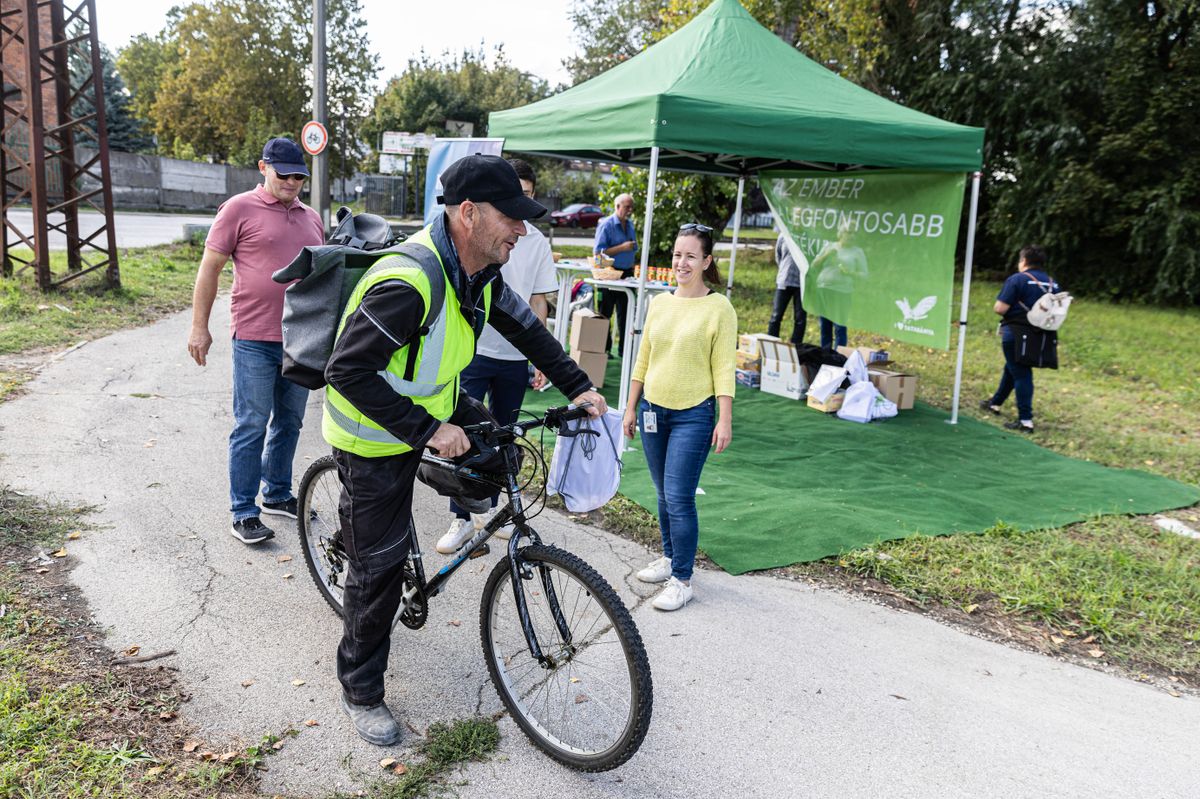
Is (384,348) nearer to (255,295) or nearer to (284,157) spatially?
(255,295)

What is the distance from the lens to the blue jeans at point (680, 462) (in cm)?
396

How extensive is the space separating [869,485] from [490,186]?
15.0ft

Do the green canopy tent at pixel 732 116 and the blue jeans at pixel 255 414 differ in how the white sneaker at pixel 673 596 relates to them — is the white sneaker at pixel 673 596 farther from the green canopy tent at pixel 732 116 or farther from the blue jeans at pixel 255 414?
the green canopy tent at pixel 732 116

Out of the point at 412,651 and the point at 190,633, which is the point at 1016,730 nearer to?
the point at 412,651

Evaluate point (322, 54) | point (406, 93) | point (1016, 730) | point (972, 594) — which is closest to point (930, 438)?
point (972, 594)

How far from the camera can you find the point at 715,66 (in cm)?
710

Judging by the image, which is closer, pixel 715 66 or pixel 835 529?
pixel 835 529

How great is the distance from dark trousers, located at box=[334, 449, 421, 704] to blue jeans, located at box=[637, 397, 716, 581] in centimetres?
145

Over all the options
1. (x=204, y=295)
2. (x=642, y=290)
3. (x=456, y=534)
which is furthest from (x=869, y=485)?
(x=204, y=295)

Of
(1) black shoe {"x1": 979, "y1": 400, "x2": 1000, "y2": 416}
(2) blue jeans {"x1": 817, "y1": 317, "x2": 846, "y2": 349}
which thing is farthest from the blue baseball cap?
(1) black shoe {"x1": 979, "y1": 400, "x2": 1000, "y2": 416}

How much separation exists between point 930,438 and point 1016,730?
468cm

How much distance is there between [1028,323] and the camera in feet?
26.4

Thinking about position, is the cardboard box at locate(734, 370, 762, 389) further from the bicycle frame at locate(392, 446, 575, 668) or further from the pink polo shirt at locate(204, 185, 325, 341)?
the bicycle frame at locate(392, 446, 575, 668)

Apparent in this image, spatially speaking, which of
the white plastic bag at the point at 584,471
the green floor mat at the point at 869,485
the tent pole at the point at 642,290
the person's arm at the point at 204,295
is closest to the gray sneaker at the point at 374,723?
the white plastic bag at the point at 584,471
